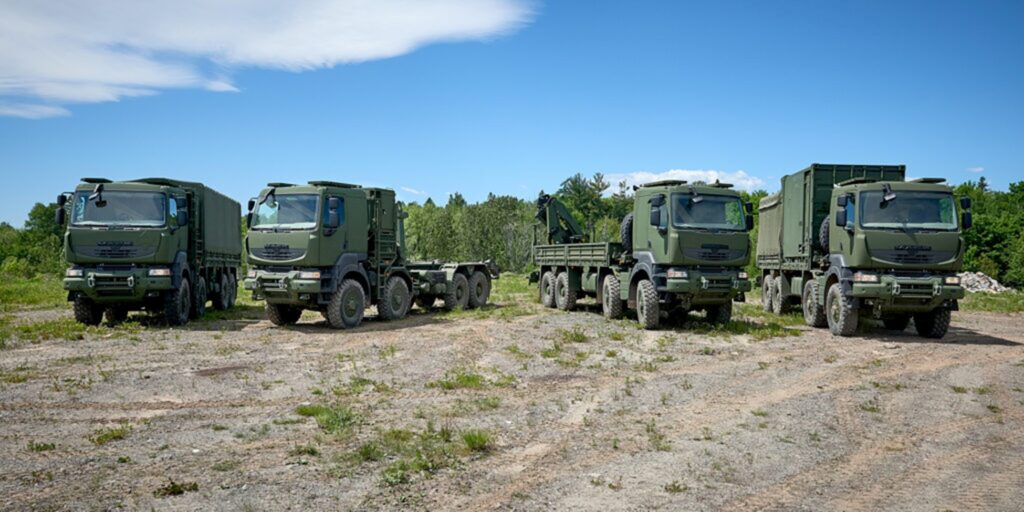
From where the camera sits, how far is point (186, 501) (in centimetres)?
568

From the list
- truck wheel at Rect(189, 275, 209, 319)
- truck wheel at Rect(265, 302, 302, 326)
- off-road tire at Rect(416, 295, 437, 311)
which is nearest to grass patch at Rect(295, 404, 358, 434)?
truck wheel at Rect(265, 302, 302, 326)

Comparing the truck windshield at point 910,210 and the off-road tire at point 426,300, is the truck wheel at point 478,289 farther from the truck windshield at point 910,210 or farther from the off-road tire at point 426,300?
the truck windshield at point 910,210

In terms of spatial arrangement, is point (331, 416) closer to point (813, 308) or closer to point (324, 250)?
point (324, 250)

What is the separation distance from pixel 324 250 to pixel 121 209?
4755 mm

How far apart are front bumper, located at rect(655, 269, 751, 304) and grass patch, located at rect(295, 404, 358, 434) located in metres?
9.07

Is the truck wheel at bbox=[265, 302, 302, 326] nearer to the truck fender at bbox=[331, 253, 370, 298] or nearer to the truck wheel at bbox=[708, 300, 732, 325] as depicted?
the truck fender at bbox=[331, 253, 370, 298]

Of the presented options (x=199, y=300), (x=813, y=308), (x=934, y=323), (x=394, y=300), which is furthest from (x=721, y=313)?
(x=199, y=300)

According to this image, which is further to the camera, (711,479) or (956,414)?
(956,414)

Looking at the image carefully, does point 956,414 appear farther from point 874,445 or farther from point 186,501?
point 186,501

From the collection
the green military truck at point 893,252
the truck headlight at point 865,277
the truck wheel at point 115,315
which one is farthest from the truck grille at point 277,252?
the truck headlight at point 865,277

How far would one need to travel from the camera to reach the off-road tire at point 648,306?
1653 cm

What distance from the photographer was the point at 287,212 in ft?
54.2

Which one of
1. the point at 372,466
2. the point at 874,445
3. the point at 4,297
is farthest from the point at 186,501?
the point at 4,297

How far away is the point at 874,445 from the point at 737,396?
2.40 metres
